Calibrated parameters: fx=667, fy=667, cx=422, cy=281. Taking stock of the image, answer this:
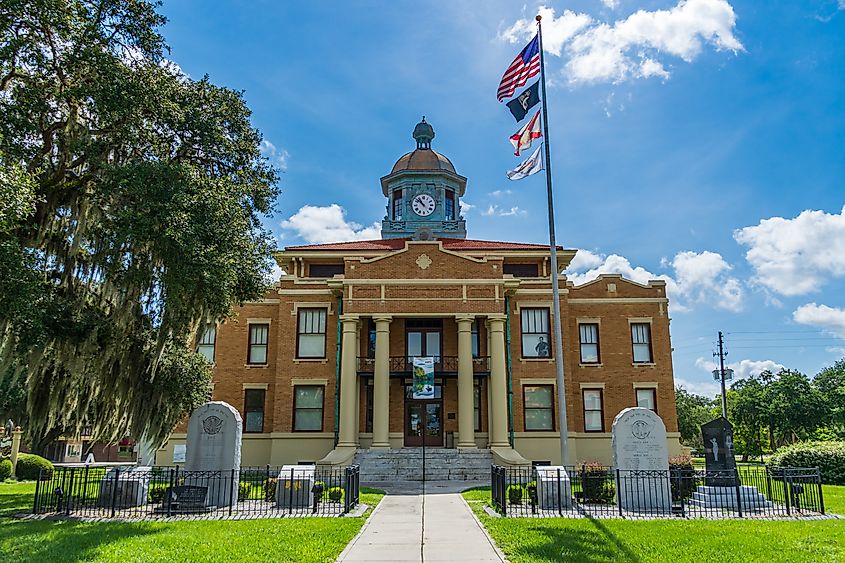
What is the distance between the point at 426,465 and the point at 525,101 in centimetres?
1458

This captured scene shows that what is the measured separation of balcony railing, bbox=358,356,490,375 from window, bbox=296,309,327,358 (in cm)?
211

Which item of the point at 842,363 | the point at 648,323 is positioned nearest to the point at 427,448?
the point at 648,323

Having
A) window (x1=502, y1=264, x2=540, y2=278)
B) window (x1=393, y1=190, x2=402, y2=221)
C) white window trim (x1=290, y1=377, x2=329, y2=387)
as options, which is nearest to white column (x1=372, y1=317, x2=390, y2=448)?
white window trim (x1=290, y1=377, x2=329, y2=387)

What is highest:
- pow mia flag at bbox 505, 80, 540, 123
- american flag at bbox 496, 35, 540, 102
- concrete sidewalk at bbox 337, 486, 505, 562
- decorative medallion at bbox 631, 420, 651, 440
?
american flag at bbox 496, 35, 540, 102

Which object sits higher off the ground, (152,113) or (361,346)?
(152,113)

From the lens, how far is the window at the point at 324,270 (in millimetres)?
36500

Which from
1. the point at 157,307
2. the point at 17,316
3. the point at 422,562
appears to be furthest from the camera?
the point at 157,307

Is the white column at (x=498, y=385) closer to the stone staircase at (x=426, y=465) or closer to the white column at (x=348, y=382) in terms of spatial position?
the stone staircase at (x=426, y=465)

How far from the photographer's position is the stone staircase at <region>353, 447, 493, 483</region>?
26812 millimetres

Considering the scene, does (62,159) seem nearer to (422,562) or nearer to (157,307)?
(157,307)

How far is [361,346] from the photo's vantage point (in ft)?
107

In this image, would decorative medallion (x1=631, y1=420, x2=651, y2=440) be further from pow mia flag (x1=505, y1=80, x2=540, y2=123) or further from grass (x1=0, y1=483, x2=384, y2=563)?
pow mia flag (x1=505, y1=80, x2=540, y2=123)

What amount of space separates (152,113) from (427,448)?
19289mm

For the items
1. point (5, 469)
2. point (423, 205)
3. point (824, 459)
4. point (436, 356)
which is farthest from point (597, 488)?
point (423, 205)
